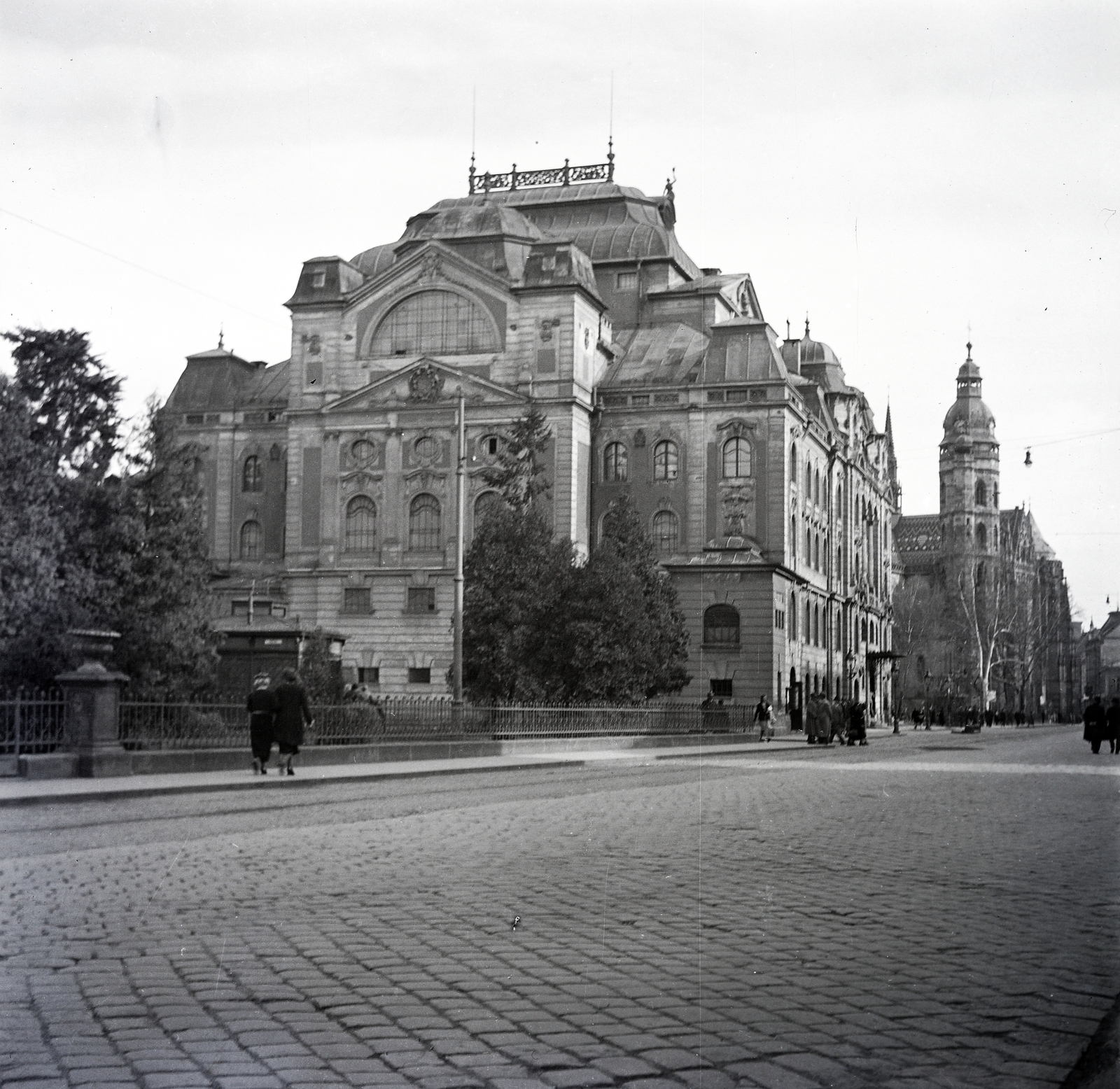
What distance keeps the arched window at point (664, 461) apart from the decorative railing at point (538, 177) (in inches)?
721

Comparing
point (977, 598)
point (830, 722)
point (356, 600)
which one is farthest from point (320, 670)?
point (977, 598)

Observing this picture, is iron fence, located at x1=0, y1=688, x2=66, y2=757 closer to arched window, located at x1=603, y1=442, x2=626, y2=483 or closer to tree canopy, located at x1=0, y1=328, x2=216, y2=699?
tree canopy, located at x1=0, y1=328, x2=216, y2=699

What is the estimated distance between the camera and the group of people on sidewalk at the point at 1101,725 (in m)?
42.5

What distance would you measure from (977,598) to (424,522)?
198 feet

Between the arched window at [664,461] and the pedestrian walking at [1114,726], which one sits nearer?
the pedestrian walking at [1114,726]

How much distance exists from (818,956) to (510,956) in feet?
4.91

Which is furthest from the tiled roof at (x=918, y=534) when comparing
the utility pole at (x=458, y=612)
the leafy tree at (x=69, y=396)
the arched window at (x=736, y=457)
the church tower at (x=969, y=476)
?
the leafy tree at (x=69, y=396)

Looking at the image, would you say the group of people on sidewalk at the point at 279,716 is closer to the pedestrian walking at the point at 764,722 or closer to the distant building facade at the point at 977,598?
the pedestrian walking at the point at 764,722

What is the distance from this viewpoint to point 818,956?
7496 millimetres

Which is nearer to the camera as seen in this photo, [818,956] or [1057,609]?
[818,956]

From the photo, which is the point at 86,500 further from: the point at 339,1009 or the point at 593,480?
the point at 593,480

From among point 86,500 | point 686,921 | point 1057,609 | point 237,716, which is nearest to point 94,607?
point 86,500

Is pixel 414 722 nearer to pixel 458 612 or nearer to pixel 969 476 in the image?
pixel 458 612

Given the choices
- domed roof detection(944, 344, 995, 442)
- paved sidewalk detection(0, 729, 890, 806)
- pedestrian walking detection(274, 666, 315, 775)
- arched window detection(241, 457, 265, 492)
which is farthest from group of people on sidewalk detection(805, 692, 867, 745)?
domed roof detection(944, 344, 995, 442)
